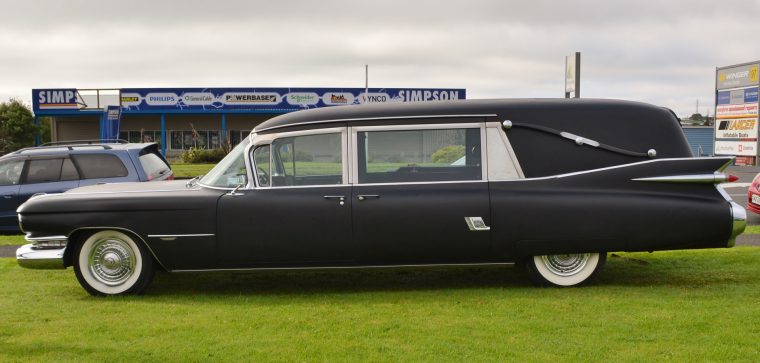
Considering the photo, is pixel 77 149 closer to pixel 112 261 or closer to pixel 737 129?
pixel 112 261

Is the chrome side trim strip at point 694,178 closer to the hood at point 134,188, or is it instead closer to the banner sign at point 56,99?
the hood at point 134,188

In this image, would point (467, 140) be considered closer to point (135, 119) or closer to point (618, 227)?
point (618, 227)

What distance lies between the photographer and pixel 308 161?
24.0ft

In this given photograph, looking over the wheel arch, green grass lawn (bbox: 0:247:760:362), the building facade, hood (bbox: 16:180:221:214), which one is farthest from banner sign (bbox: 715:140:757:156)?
the wheel arch

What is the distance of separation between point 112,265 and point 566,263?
14.0ft

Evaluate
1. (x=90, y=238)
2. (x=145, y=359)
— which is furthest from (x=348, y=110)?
(x=145, y=359)

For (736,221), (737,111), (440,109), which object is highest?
(737,111)

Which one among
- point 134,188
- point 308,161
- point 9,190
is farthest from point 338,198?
point 9,190

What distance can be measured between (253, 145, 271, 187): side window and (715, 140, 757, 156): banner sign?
30300mm

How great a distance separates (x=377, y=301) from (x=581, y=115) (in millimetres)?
2584

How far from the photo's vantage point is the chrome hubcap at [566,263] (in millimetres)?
7242

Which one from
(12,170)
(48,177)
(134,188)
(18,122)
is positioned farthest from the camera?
(18,122)

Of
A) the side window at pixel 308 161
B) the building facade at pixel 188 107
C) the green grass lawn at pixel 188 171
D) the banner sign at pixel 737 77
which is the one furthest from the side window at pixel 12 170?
the building facade at pixel 188 107

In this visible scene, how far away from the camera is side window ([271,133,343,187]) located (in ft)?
23.7
